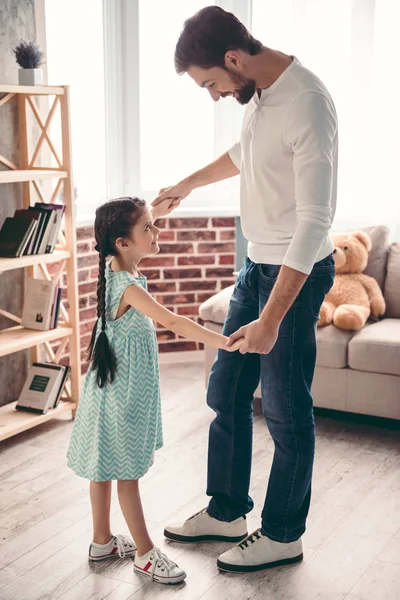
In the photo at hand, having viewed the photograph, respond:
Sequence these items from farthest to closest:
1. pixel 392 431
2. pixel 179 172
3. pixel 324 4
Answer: pixel 179 172
pixel 324 4
pixel 392 431

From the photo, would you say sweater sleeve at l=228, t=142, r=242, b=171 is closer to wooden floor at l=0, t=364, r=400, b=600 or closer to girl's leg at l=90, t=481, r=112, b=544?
girl's leg at l=90, t=481, r=112, b=544

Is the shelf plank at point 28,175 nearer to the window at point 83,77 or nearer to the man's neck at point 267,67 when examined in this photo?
the window at point 83,77

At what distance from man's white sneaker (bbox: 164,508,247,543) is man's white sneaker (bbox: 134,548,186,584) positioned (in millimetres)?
202

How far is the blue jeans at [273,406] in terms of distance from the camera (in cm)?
212

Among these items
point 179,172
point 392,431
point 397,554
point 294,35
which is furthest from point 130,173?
point 397,554

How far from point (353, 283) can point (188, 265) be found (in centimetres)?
110

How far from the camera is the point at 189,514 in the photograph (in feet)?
8.66

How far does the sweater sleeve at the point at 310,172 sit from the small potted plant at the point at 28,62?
66.3 inches

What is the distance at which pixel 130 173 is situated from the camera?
4.43 m

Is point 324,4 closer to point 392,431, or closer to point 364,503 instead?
point 392,431

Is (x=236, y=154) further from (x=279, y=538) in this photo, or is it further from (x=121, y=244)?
(x=279, y=538)

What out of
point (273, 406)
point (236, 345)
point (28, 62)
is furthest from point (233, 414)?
point (28, 62)

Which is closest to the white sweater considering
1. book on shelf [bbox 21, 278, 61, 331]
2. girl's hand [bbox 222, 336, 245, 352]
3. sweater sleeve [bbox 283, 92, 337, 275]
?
sweater sleeve [bbox 283, 92, 337, 275]

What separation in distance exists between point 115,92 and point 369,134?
4.61 ft
